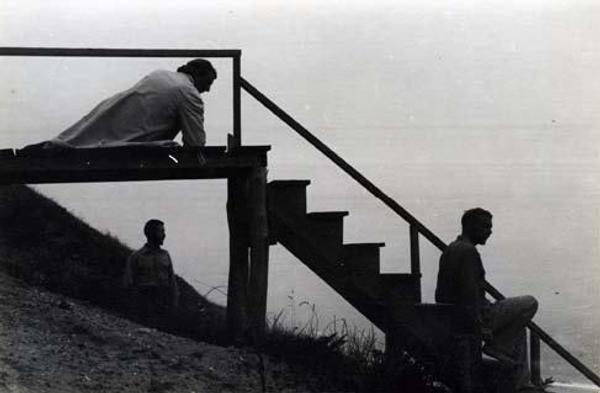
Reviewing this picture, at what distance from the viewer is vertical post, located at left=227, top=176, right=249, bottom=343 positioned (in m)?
10.4

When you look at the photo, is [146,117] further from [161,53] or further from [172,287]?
[172,287]

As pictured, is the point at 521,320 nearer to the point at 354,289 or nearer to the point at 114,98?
the point at 354,289

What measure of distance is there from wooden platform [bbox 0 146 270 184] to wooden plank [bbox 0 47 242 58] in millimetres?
954

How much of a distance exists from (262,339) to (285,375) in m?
0.69

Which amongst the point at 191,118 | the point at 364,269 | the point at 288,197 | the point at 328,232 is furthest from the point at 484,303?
the point at 191,118

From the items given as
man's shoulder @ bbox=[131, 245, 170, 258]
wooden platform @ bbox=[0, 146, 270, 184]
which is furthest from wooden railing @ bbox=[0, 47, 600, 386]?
man's shoulder @ bbox=[131, 245, 170, 258]

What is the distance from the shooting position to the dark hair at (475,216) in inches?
372

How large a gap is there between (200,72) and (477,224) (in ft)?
10.3

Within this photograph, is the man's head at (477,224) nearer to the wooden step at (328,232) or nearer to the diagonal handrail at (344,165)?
the diagonal handrail at (344,165)

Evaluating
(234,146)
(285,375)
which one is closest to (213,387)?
(285,375)

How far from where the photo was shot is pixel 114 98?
31.5 feet

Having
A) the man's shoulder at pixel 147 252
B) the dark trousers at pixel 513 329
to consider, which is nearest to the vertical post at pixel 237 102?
the man's shoulder at pixel 147 252

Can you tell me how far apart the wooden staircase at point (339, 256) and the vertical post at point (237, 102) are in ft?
2.17

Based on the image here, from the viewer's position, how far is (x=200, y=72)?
9.91 meters
